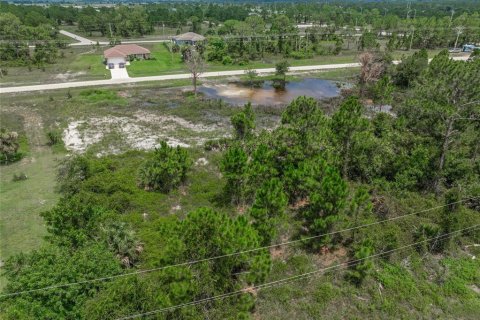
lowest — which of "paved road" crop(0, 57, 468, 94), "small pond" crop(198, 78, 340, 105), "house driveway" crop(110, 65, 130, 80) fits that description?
"small pond" crop(198, 78, 340, 105)

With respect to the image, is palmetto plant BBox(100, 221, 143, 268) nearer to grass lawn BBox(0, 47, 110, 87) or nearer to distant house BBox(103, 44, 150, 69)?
grass lawn BBox(0, 47, 110, 87)

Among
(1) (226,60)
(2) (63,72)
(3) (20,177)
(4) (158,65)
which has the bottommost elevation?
(3) (20,177)

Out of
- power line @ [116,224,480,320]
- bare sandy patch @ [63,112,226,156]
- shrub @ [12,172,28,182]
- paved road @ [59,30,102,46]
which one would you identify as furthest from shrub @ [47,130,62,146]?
paved road @ [59,30,102,46]

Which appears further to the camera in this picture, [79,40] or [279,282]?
[79,40]

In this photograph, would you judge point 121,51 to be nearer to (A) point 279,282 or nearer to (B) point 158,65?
(B) point 158,65

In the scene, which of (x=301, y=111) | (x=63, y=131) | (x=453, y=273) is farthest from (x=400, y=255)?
(x=63, y=131)

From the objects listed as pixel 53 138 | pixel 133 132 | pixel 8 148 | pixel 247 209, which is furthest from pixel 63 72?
pixel 247 209
